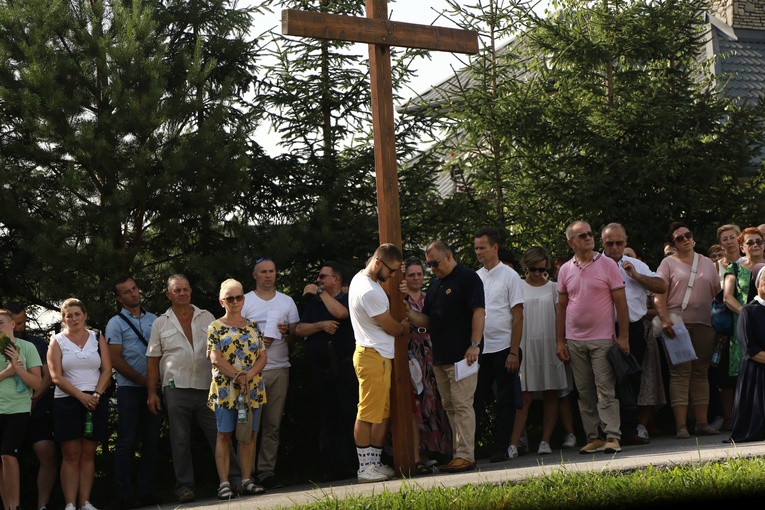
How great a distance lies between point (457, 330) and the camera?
9.09m

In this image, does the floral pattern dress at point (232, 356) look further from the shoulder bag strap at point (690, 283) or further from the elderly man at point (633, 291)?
the shoulder bag strap at point (690, 283)

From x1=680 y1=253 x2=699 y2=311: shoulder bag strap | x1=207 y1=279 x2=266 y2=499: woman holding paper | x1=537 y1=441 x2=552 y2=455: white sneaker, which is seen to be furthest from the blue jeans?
x1=680 y1=253 x2=699 y2=311: shoulder bag strap

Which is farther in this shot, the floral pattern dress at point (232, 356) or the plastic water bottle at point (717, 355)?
the plastic water bottle at point (717, 355)

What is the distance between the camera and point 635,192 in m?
12.2

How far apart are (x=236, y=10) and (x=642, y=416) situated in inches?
249

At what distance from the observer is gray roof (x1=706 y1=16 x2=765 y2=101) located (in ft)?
71.1

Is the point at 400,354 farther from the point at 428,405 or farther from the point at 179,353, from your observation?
the point at 179,353

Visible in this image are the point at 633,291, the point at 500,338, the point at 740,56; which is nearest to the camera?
the point at 500,338

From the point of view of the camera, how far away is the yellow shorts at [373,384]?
877cm

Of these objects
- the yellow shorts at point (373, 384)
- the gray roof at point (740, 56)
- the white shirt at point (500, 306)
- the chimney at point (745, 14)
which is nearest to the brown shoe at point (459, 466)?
the yellow shorts at point (373, 384)

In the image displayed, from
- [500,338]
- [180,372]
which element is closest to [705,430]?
[500,338]

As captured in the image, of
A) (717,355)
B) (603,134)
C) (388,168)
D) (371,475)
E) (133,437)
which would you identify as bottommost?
(371,475)

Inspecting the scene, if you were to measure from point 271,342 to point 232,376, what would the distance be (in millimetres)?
925

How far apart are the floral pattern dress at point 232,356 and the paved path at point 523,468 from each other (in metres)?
0.82
